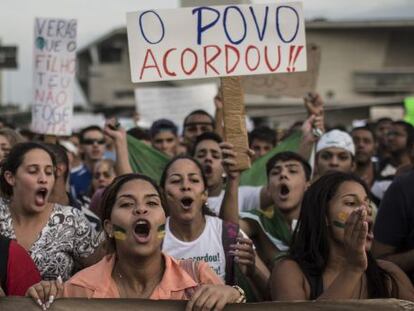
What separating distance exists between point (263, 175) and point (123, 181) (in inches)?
139

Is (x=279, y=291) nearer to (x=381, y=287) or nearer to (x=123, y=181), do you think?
(x=381, y=287)

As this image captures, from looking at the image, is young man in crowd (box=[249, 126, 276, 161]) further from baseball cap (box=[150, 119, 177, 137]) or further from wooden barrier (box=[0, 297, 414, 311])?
wooden barrier (box=[0, 297, 414, 311])

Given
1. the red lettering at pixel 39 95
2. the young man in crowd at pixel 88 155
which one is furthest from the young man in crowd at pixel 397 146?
the red lettering at pixel 39 95

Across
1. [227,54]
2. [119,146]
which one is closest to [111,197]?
[227,54]

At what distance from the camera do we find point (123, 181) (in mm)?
3775

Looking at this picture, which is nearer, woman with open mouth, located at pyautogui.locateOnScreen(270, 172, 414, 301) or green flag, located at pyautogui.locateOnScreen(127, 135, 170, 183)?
woman with open mouth, located at pyautogui.locateOnScreen(270, 172, 414, 301)

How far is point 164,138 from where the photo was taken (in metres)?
7.82

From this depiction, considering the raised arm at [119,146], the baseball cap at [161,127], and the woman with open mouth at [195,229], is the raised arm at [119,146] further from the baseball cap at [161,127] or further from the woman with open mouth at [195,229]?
the baseball cap at [161,127]

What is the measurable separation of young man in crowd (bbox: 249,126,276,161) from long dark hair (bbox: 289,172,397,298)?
3.90 metres

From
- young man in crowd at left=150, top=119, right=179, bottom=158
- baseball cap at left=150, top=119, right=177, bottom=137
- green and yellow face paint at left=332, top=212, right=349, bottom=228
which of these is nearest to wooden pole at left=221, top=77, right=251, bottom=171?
green and yellow face paint at left=332, top=212, right=349, bottom=228

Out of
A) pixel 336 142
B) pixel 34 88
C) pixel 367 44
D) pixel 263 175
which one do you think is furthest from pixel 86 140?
pixel 367 44

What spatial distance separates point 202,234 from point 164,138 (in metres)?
3.24

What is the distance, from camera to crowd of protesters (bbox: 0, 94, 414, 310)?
3539 millimetres

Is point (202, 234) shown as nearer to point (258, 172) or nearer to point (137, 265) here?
point (137, 265)
